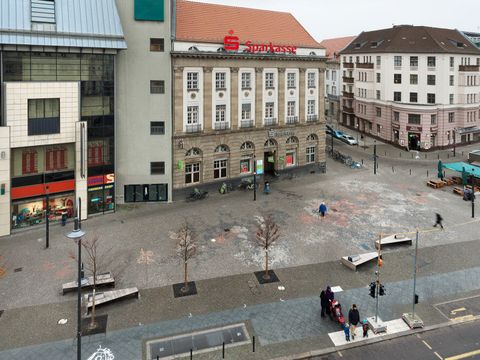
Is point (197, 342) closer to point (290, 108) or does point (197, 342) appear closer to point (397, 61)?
point (290, 108)

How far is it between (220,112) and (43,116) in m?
19.7

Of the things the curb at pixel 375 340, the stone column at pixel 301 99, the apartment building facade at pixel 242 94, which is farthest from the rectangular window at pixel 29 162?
the stone column at pixel 301 99

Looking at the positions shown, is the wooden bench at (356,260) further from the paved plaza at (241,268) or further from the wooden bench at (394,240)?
the wooden bench at (394,240)

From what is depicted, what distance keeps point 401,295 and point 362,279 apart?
2.92 meters

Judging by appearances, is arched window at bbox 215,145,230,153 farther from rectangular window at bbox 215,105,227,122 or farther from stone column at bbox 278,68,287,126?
stone column at bbox 278,68,287,126

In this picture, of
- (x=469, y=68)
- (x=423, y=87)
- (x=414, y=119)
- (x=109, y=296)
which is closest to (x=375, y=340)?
(x=109, y=296)

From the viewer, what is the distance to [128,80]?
44750 millimetres

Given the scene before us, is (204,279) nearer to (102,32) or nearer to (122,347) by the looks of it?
(122,347)

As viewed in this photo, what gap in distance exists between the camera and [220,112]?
50.4 m

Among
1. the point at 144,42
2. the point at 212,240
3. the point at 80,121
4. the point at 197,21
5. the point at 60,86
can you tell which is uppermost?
the point at 197,21

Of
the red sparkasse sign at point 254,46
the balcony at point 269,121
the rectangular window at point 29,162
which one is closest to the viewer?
the rectangular window at point 29,162

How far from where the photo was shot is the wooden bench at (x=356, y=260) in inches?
1216

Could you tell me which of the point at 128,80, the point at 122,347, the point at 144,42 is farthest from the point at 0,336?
the point at 144,42

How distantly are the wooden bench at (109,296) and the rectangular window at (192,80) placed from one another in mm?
27204
